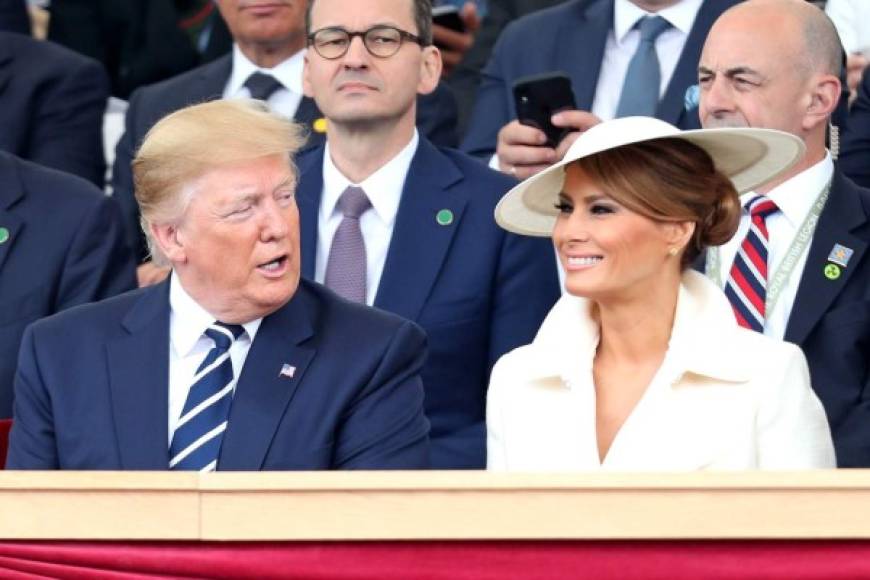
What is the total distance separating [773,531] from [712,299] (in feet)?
3.64

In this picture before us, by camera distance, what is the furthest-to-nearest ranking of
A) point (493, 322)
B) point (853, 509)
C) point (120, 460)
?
point (493, 322) < point (120, 460) < point (853, 509)

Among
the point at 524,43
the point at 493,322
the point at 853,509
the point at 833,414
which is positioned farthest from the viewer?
the point at 524,43

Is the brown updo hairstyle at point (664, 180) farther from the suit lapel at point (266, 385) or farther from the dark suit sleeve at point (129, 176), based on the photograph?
the dark suit sleeve at point (129, 176)

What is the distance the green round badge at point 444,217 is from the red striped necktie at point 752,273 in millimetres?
689

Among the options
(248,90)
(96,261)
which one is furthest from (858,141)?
(96,261)

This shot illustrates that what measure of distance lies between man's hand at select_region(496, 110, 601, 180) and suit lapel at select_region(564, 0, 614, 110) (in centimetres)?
50

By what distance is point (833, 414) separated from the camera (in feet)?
14.2

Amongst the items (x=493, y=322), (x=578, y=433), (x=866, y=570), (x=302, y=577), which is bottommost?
(x=493, y=322)

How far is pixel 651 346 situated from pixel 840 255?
33.1 inches

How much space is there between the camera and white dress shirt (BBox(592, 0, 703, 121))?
5324mm

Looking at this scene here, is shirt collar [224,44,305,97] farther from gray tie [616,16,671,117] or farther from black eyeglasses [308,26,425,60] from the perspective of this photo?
gray tie [616,16,671,117]

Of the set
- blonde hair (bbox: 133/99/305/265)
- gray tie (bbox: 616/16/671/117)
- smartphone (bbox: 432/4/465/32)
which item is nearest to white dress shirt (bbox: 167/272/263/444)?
blonde hair (bbox: 133/99/305/265)

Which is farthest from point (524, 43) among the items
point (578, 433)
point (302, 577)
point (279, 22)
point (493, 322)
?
point (302, 577)

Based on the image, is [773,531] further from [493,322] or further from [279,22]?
[279,22]
